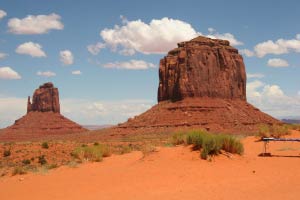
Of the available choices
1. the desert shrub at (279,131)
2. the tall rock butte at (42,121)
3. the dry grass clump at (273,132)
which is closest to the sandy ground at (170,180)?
the dry grass clump at (273,132)

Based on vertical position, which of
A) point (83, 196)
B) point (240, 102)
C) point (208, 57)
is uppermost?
point (208, 57)

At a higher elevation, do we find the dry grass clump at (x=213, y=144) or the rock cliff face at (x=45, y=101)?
the rock cliff face at (x=45, y=101)

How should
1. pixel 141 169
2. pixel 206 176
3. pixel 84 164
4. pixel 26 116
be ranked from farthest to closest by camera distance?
pixel 26 116 → pixel 84 164 → pixel 141 169 → pixel 206 176

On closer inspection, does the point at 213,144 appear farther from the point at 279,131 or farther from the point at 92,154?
the point at 279,131

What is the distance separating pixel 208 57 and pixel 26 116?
2649 inches

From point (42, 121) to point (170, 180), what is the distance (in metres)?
117

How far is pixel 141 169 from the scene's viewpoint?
13.5 meters

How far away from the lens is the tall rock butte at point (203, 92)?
74938 mm

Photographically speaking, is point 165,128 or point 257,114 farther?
point 257,114

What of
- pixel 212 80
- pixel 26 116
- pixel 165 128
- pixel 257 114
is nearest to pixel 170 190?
pixel 165 128

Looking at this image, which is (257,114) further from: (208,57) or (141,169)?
(141,169)

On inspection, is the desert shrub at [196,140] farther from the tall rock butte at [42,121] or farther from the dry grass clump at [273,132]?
the tall rock butte at [42,121]

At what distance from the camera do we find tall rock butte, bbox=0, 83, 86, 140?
111m

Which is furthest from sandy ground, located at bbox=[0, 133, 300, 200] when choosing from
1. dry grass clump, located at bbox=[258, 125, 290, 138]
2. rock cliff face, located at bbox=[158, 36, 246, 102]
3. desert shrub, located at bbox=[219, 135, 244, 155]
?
rock cliff face, located at bbox=[158, 36, 246, 102]
